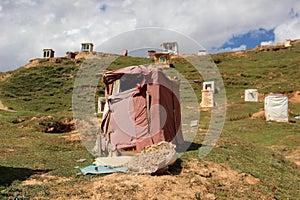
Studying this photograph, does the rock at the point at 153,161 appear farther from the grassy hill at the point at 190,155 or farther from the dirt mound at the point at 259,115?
the dirt mound at the point at 259,115

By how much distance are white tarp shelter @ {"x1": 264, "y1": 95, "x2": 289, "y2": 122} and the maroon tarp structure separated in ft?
43.2

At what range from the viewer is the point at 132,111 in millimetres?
11492

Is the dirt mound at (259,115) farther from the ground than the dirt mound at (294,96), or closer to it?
closer to it

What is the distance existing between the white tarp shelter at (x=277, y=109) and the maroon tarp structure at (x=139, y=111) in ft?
43.2

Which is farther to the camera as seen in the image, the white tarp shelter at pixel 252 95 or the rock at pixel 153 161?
the white tarp shelter at pixel 252 95

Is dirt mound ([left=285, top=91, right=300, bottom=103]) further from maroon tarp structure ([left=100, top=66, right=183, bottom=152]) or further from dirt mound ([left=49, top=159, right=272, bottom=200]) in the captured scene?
dirt mound ([left=49, top=159, right=272, bottom=200])

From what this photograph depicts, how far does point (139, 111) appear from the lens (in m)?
11.4

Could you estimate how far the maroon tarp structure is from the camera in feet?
36.9

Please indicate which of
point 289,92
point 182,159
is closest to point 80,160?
point 182,159

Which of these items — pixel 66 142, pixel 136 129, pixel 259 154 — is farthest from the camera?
pixel 66 142

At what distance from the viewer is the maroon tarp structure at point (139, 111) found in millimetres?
11234

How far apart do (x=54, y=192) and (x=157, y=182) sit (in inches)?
89.9

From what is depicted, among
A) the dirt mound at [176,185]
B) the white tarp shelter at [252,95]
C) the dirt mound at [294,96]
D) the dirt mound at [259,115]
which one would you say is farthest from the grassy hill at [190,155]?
the white tarp shelter at [252,95]

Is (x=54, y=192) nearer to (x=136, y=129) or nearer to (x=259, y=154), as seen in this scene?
(x=136, y=129)
